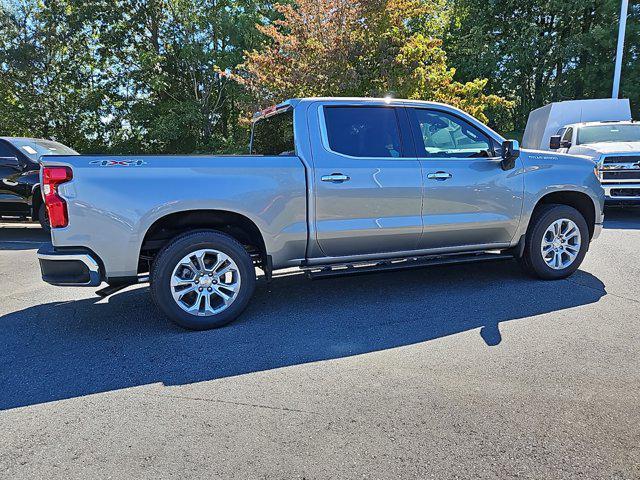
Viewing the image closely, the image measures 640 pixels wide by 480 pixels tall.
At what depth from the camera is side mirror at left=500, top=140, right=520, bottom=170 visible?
4.87 metres

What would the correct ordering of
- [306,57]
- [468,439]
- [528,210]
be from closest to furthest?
[468,439]
[528,210]
[306,57]

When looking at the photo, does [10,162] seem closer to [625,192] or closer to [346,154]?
[346,154]

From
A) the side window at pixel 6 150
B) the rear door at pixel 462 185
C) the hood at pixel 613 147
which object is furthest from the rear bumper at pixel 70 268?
the hood at pixel 613 147

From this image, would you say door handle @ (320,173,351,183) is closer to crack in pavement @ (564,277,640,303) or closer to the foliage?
crack in pavement @ (564,277,640,303)

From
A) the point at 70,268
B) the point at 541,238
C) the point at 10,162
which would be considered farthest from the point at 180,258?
the point at 10,162

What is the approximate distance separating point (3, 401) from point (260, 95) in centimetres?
1112

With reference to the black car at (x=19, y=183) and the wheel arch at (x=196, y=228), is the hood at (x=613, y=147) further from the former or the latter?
the black car at (x=19, y=183)

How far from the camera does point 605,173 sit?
971cm

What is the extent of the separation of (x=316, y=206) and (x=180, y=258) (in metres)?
1.25

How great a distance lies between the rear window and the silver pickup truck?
3 centimetres

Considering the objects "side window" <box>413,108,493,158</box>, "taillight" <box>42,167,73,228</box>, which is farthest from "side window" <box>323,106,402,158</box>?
"taillight" <box>42,167,73,228</box>

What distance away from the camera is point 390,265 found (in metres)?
4.68

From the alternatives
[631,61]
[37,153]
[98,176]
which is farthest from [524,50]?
[98,176]

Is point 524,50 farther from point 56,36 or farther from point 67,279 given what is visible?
point 67,279
